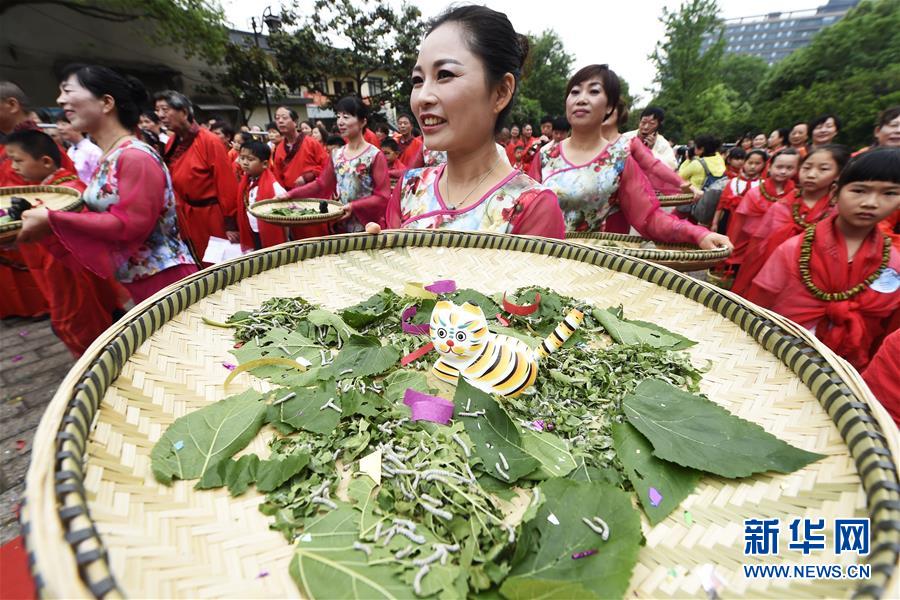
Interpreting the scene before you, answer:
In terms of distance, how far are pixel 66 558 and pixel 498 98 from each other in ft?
6.02

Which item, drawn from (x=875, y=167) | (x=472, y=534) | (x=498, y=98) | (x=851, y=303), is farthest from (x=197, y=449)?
(x=875, y=167)

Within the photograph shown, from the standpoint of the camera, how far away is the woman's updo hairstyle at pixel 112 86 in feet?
6.98

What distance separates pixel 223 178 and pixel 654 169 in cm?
410

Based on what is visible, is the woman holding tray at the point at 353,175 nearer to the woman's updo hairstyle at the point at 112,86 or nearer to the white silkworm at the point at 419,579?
the woman's updo hairstyle at the point at 112,86

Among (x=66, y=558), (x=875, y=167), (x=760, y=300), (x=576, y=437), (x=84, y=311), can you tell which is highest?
(x=875, y=167)

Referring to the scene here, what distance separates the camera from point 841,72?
72.8 ft

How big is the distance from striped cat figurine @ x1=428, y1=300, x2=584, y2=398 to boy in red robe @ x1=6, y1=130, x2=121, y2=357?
9.46 feet

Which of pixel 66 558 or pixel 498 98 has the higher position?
pixel 498 98

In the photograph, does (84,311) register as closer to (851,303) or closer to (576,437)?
(576,437)

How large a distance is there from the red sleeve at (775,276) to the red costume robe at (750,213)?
5.95 ft

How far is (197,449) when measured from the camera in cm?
88

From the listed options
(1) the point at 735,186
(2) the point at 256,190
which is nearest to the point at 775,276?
(1) the point at 735,186

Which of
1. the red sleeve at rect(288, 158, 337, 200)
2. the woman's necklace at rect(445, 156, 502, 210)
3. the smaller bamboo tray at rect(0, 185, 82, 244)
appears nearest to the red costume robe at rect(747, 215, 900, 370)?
the woman's necklace at rect(445, 156, 502, 210)

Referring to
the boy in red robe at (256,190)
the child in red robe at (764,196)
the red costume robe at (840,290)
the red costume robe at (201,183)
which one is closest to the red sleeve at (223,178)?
the red costume robe at (201,183)
